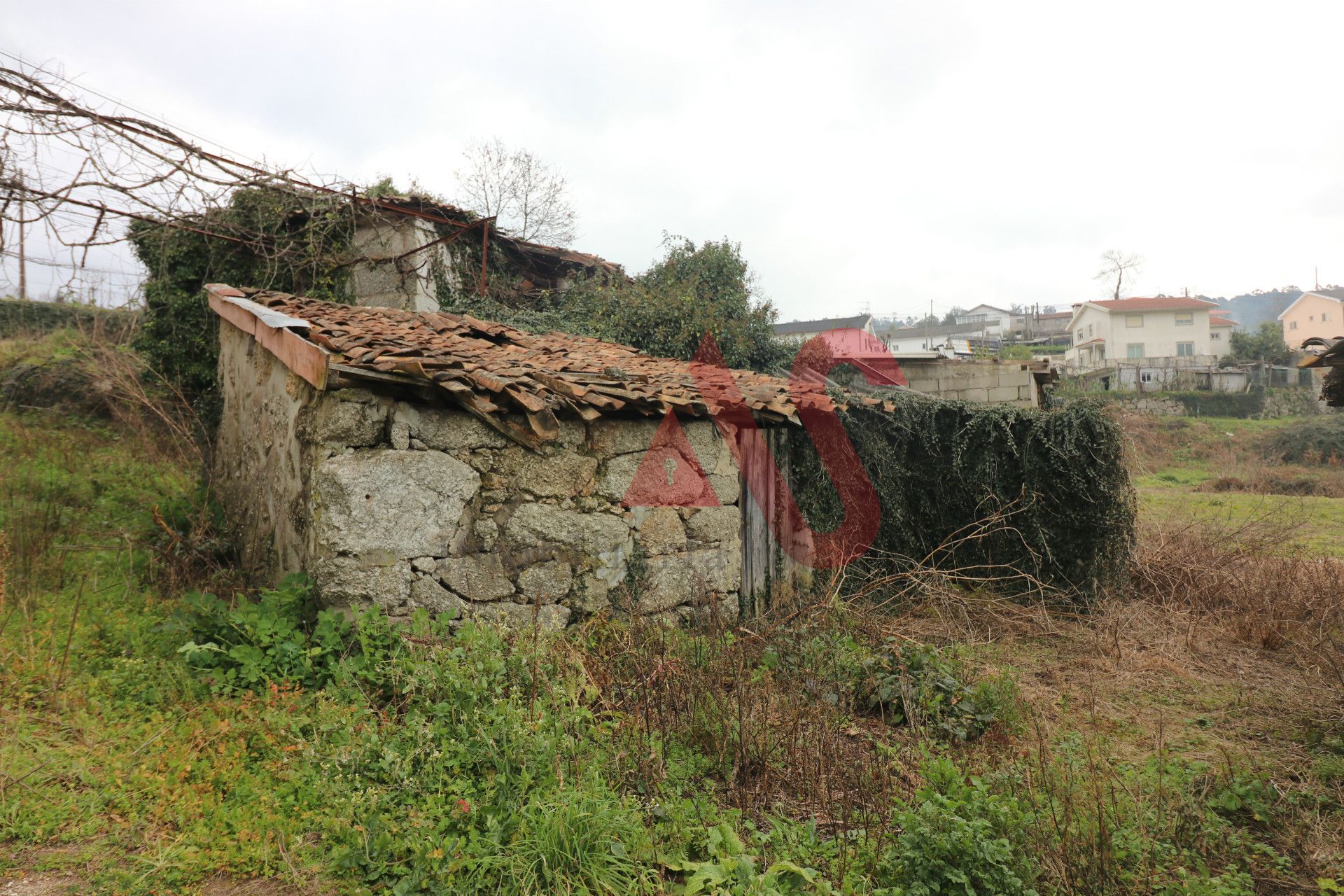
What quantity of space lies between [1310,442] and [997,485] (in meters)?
17.8

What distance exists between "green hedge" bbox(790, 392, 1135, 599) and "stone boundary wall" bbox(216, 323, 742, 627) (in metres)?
2.17

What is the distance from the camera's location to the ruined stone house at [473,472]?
474 cm

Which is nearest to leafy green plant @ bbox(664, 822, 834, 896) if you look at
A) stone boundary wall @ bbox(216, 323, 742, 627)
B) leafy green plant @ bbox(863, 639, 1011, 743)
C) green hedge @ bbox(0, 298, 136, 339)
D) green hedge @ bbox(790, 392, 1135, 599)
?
leafy green plant @ bbox(863, 639, 1011, 743)

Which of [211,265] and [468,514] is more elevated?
[211,265]

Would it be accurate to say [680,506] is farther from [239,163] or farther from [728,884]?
[239,163]

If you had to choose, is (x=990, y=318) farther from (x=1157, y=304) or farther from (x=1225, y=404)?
(x=1225, y=404)

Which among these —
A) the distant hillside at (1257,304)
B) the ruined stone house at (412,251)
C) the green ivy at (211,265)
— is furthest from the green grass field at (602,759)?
the distant hillside at (1257,304)

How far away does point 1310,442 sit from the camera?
19.7 m

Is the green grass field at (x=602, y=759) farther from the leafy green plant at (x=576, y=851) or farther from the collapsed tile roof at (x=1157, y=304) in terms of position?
the collapsed tile roof at (x=1157, y=304)

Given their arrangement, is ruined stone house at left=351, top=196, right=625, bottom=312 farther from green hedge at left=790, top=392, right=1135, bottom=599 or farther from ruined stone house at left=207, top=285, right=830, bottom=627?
green hedge at left=790, top=392, right=1135, bottom=599

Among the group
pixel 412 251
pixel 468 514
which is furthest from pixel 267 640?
pixel 412 251

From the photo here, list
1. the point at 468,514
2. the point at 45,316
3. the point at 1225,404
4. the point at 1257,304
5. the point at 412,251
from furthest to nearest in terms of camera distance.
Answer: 1. the point at 1257,304
2. the point at 1225,404
3. the point at 45,316
4. the point at 412,251
5. the point at 468,514

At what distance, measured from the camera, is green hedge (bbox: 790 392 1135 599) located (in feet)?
26.0

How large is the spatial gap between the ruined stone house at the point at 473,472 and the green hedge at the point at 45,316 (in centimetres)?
1130
